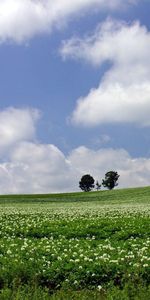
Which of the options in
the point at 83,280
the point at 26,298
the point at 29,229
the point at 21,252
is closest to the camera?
the point at 26,298

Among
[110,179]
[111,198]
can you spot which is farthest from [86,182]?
[111,198]

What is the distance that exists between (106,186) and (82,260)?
175 meters

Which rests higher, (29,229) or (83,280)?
(29,229)

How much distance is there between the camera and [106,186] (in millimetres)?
189250

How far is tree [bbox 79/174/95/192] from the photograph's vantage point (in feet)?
617

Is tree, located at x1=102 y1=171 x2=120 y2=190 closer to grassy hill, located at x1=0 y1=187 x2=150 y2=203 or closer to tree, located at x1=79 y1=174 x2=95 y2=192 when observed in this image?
tree, located at x1=79 y1=174 x2=95 y2=192

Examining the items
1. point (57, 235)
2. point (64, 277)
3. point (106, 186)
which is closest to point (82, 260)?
point (64, 277)

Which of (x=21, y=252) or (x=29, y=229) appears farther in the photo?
(x=29, y=229)

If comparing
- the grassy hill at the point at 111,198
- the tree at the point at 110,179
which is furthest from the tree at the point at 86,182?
the grassy hill at the point at 111,198

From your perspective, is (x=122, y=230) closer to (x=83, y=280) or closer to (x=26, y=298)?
(x=83, y=280)

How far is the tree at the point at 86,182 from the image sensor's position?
18812cm

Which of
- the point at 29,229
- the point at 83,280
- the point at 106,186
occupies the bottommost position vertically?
the point at 83,280

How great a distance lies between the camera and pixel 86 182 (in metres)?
188

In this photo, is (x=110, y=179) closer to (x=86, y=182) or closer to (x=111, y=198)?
(x=86, y=182)
